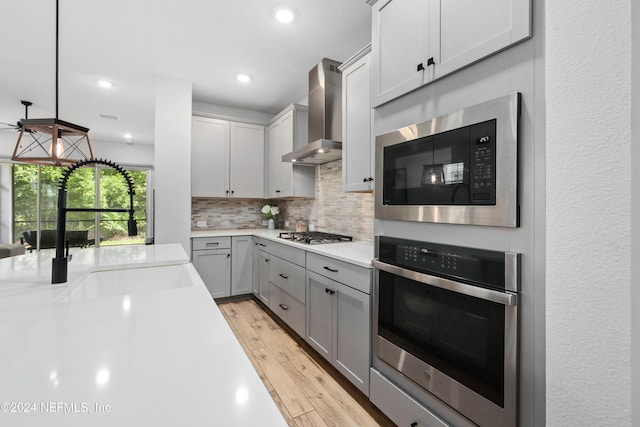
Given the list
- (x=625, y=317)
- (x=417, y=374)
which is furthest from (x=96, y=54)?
(x=625, y=317)

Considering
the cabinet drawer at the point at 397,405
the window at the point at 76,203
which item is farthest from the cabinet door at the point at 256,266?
the window at the point at 76,203

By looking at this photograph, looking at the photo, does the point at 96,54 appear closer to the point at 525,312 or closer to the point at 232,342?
the point at 232,342

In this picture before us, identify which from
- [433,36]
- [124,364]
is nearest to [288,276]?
[433,36]

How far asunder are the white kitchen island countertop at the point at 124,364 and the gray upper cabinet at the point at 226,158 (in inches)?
113

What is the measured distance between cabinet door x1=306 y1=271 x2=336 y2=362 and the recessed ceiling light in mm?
1972

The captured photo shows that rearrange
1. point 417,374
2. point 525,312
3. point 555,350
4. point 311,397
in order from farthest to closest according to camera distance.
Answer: point 311,397, point 417,374, point 525,312, point 555,350

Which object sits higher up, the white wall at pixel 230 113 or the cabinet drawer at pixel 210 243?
the white wall at pixel 230 113

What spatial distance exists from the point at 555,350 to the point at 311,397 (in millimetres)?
1629

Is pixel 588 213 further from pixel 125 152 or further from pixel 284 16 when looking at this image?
pixel 125 152

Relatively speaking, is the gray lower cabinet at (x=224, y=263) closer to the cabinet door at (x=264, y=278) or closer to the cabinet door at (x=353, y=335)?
the cabinet door at (x=264, y=278)

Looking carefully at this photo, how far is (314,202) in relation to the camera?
12.4 ft

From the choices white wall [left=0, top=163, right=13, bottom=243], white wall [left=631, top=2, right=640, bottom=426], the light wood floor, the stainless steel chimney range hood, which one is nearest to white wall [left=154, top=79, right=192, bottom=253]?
the light wood floor

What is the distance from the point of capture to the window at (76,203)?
5.68 meters

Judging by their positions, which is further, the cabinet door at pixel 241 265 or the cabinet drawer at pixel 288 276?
the cabinet door at pixel 241 265
